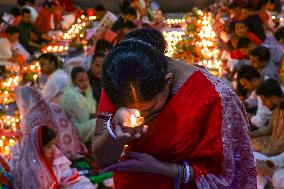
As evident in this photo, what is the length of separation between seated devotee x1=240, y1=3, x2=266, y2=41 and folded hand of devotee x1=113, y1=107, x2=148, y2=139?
490cm

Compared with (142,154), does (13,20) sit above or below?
above

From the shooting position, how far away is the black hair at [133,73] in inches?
62.3

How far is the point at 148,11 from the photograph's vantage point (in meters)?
9.30

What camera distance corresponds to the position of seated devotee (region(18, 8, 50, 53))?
786 cm

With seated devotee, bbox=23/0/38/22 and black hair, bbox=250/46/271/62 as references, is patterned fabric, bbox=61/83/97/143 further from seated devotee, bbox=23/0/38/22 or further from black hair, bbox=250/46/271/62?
seated devotee, bbox=23/0/38/22

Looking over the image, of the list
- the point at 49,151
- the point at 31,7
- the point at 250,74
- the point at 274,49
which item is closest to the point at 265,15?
the point at 274,49


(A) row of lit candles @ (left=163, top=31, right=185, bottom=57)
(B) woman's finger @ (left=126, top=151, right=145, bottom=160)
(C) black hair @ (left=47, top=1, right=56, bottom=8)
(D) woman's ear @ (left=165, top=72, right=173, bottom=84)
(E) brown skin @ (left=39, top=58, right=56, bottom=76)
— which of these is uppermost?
(C) black hair @ (left=47, top=1, right=56, bottom=8)

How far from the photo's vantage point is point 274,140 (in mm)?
3766

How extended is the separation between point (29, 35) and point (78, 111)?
12.2 ft

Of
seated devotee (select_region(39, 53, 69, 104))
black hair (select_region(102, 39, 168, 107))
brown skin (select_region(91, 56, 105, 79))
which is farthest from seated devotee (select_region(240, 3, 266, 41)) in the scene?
black hair (select_region(102, 39, 168, 107))

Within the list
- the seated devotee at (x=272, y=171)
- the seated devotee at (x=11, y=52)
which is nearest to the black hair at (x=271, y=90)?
the seated devotee at (x=272, y=171)

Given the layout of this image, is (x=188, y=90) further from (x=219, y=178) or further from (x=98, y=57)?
(x=98, y=57)

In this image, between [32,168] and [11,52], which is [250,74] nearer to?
[32,168]

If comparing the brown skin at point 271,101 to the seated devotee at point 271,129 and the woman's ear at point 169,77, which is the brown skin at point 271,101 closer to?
the seated devotee at point 271,129
